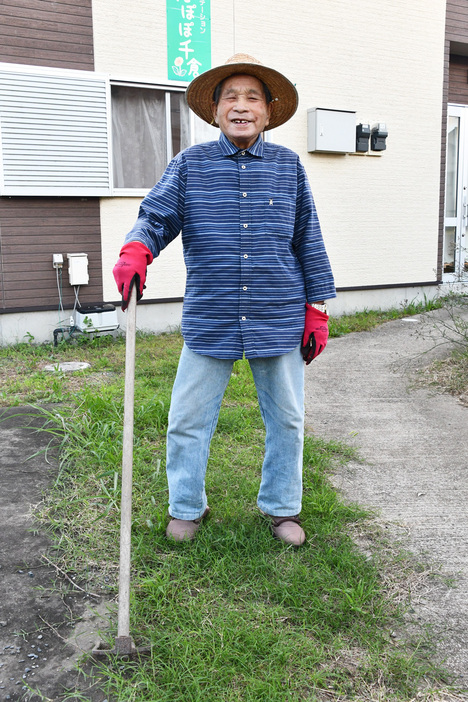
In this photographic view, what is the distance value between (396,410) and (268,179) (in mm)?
2570

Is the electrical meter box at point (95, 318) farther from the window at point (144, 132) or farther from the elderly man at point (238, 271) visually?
the elderly man at point (238, 271)

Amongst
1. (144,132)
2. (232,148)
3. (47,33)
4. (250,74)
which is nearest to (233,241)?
(232,148)

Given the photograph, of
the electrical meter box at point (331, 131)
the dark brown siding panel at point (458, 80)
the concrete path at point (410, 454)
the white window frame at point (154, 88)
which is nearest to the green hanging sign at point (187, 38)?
the white window frame at point (154, 88)

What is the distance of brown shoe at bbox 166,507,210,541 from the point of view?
2699mm

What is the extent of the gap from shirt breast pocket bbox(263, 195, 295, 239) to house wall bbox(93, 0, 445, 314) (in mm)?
4855

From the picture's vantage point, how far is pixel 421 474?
3.56 meters

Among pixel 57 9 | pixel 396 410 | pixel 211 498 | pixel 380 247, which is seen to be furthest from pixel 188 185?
pixel 380 247

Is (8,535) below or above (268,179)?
below

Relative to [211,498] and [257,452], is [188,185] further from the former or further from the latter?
[257,452]

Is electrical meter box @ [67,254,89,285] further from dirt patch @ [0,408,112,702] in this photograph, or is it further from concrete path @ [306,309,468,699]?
dirt patch @ [0,408,112,702]

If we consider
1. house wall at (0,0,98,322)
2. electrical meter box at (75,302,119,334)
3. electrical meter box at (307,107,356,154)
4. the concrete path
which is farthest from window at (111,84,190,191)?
the concrete path

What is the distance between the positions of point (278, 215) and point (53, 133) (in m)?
4.86

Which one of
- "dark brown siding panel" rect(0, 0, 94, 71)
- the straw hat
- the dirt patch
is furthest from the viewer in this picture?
"dark brown siding panel" rect(0, 0, 94, 71)

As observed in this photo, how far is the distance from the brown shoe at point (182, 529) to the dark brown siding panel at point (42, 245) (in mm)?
4661
